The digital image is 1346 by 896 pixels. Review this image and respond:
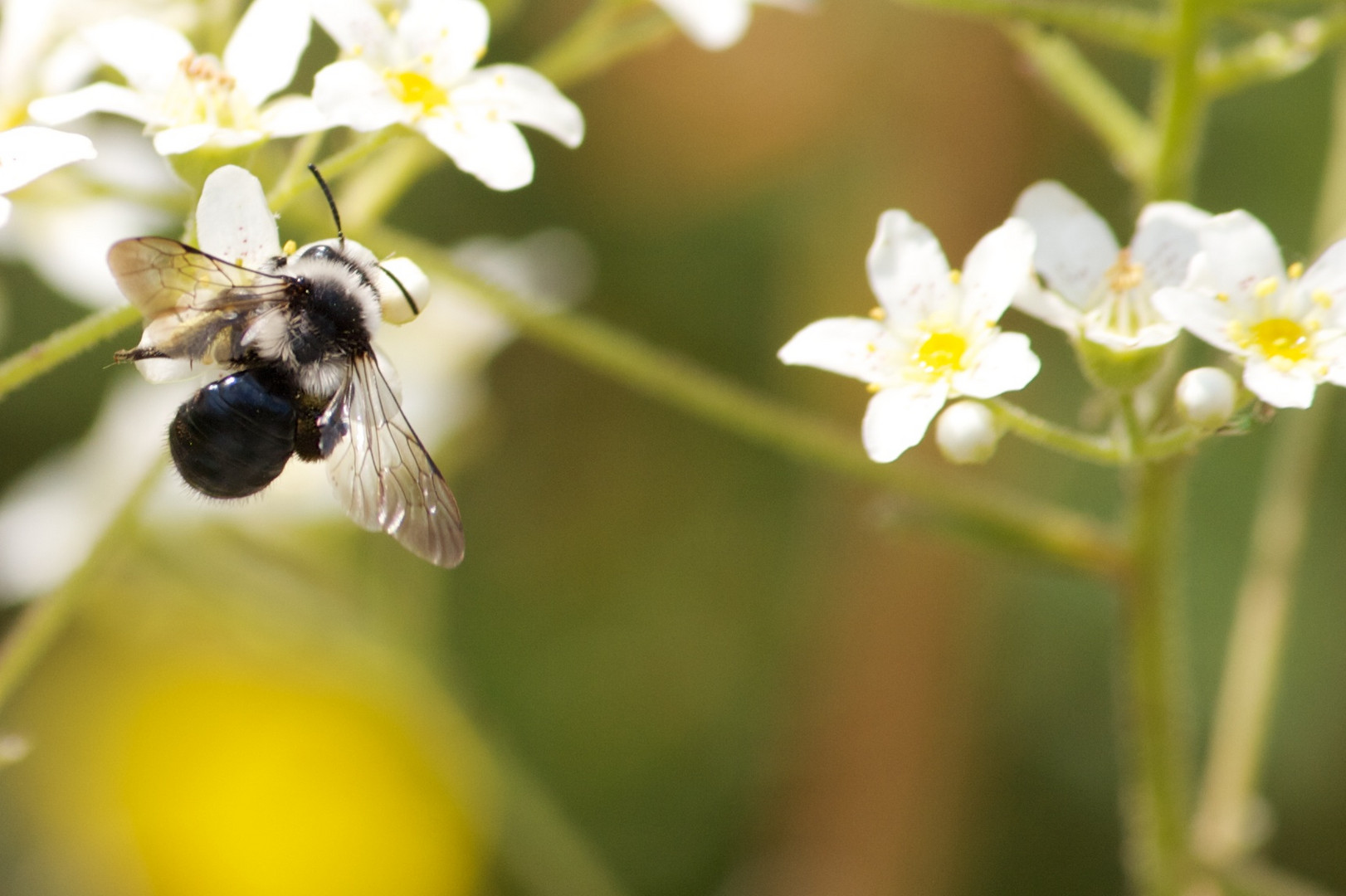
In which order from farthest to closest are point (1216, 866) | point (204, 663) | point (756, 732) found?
point (756, 732) < point (204, 663) < point (1216, 866)

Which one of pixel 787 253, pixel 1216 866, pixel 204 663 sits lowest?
pixel 1216 866

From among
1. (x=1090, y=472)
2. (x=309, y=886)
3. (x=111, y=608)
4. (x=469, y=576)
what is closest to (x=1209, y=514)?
(x=1090, y=472)

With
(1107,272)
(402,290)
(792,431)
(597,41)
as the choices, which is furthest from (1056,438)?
(597,41)

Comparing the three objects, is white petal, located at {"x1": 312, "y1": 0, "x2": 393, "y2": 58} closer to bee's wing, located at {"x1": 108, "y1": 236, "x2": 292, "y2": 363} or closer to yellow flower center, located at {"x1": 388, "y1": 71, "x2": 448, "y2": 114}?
yellow flower center, located at {"x1": 388, "y1": 71, "x2": 448, "y2": 114}

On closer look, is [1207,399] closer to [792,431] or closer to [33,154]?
[792,431]

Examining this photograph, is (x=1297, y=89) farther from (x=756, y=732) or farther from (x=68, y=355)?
(x=68, y=355)

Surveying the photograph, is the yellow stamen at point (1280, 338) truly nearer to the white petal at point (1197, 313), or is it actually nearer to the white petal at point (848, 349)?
the white petal at point (1197, 313)

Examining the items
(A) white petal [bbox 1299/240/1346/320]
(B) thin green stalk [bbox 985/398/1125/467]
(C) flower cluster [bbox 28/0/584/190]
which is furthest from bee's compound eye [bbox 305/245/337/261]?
(A) white petal [bbox 1299/240/1346/320]
